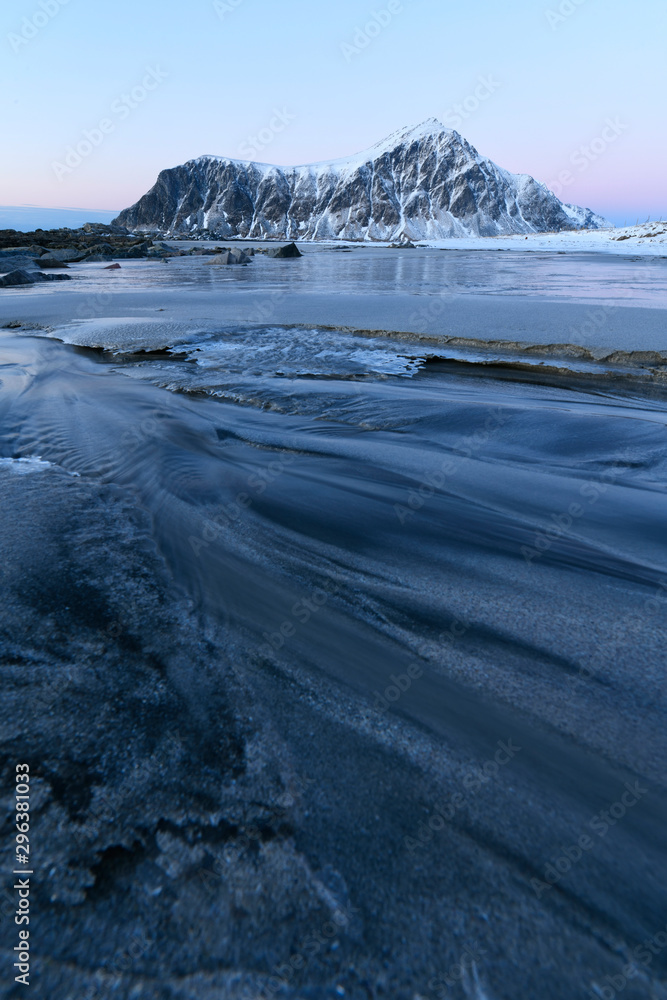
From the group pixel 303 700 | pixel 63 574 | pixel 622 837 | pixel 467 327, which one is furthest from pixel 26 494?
pixel 467 327

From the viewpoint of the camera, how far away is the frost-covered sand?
0.93 metres

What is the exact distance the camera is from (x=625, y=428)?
151 inches

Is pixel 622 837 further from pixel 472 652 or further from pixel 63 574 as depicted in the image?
pixel 63 574

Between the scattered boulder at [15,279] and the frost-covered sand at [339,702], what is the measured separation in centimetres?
1494

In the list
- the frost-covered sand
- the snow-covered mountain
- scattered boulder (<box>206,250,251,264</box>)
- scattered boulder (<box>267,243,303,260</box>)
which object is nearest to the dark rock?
scattered boulder (<box>206,250,251,264</box>)

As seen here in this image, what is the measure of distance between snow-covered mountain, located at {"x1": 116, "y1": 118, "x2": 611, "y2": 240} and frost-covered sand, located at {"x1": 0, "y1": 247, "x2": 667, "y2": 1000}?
140291 millimetres

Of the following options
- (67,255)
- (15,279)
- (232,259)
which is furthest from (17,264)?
(232,259)

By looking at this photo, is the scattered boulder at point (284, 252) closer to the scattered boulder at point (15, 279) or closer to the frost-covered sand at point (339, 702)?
the scattered boulder at point (15, 279)

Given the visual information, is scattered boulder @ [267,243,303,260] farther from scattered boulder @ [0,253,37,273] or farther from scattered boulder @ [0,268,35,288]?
scattered boulder @ [0,268,35,288]

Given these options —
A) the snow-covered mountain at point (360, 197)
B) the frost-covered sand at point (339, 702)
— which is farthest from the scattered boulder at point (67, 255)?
the snow-covered mountain at point (360, 197)

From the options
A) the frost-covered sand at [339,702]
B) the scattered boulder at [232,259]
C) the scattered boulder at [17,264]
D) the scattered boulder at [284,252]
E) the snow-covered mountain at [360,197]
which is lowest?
the frost-covered sand at [339,702]

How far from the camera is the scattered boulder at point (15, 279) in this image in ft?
50.5

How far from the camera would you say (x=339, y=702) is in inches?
59.2

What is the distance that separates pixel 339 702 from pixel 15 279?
1858 centimetres
